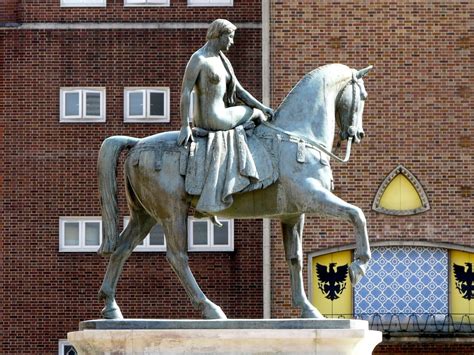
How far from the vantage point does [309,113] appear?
18828 millimetres

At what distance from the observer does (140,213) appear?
19125 millimetres

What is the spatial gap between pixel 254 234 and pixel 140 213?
61.2ft

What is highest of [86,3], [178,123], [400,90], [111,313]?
[86,3]

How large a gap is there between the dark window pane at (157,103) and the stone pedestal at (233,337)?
2030 cm

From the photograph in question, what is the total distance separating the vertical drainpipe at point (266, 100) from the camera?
36.5 m

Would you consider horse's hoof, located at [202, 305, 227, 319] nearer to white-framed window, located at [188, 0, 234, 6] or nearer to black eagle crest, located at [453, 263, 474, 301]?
black eagle crest, located at [453, 263, 474, 301]

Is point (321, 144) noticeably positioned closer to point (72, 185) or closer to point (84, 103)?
point (72, 185)

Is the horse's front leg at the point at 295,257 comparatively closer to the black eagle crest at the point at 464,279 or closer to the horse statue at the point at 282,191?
the horse statue at the point at 282,191

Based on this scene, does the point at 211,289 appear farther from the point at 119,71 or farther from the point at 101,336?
the point at 101,336

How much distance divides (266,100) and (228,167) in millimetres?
18275

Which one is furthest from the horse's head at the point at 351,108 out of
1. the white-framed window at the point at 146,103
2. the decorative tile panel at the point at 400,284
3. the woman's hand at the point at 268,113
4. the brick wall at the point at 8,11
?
the brick wall at the point at 8,11

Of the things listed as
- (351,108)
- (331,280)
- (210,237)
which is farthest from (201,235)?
(351,108)

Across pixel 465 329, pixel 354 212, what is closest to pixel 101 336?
pixel 354 212

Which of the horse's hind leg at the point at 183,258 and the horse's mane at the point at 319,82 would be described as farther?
the horse's mane at the point at 319,82
